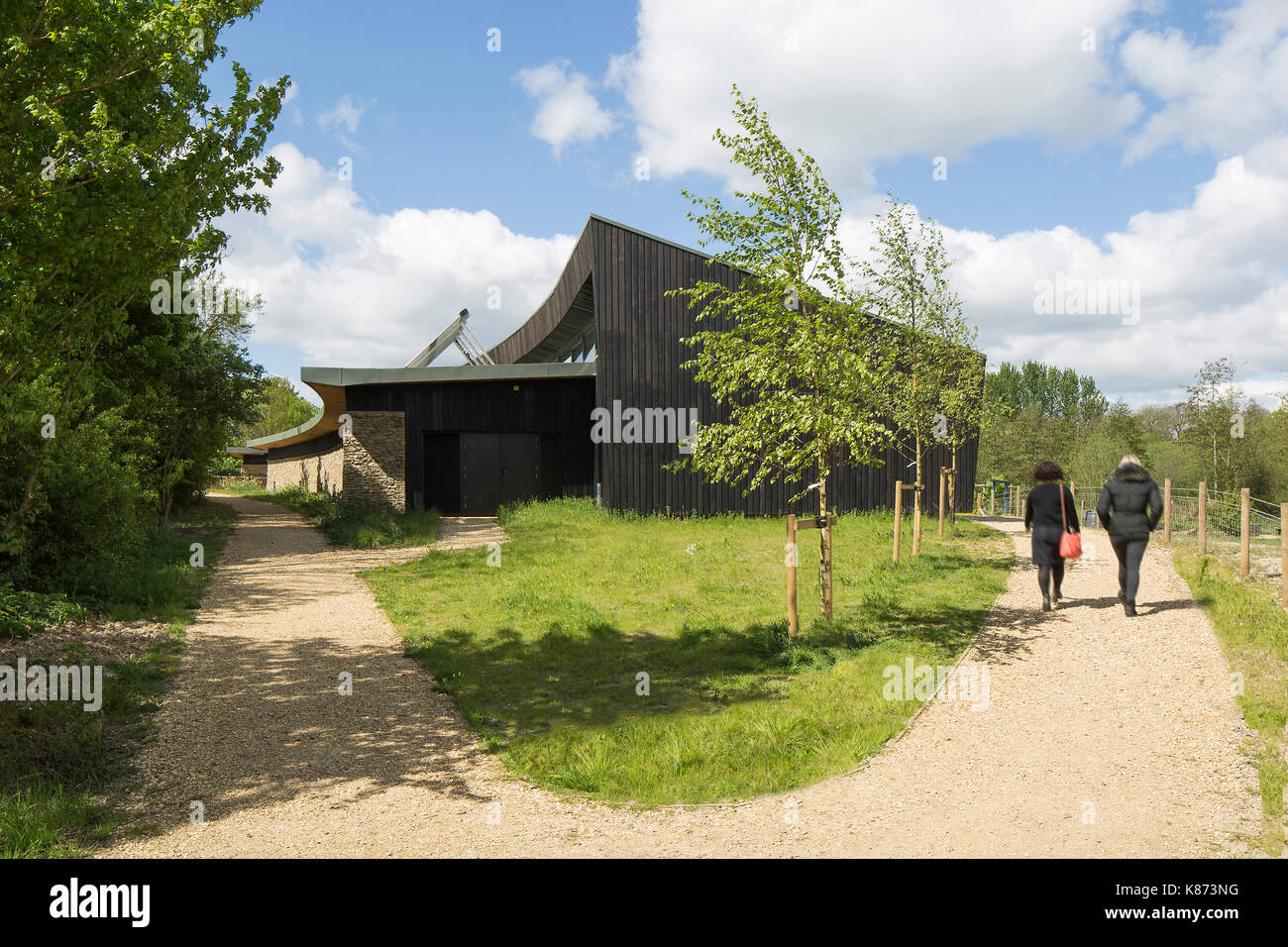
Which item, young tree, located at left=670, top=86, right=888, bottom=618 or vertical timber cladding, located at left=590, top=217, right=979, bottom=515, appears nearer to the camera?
young tree, located at left=670, top=86, right=888, bottom=618

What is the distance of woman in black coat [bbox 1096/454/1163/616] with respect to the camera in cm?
889

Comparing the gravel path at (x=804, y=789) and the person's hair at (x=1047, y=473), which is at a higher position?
the person's hair at (x=1047, y=473)

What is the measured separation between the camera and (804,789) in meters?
5.33

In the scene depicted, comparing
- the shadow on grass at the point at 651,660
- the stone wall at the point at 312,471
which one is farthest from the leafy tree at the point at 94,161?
the stone wall at the point at 312,471

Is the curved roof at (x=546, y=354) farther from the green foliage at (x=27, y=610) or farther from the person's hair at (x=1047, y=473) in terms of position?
the green foliage at (x=27, y=610)

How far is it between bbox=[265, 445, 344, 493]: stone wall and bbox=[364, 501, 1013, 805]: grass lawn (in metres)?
12.8

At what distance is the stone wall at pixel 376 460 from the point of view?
22.0 meters

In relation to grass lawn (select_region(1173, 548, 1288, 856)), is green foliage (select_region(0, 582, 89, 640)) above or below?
above

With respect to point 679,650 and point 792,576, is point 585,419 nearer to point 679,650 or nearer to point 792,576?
point 679,650

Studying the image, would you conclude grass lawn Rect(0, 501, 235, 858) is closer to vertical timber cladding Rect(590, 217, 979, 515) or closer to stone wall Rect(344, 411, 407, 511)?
stone wall Rect(344, 411, 407, 511)

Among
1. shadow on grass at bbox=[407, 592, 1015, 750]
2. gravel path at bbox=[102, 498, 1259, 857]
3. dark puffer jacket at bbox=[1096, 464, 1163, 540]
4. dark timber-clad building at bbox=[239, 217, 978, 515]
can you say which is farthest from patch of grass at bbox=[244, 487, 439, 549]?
dark puffer jacket at bbox=[1096, 464, 1163, 540]

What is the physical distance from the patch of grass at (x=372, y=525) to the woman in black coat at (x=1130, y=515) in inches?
524

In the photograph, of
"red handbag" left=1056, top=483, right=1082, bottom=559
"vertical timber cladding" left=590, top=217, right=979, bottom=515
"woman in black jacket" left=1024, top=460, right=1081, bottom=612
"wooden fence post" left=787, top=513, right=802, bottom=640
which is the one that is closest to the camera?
"wooden fence post" left=787, top=513, right=802, bottom=640

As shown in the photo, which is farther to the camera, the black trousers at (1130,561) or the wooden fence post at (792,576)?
the black trousers at (1130,561)
